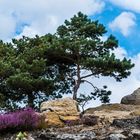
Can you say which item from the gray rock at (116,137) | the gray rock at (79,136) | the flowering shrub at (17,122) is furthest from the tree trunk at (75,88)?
the gray rock at (116,137)

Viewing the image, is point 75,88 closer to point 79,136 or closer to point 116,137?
point 79,136

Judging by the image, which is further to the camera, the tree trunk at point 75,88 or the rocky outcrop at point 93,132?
the tree trunk at point 75,88

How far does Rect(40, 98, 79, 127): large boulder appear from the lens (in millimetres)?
15116

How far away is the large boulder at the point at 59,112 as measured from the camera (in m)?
15.1

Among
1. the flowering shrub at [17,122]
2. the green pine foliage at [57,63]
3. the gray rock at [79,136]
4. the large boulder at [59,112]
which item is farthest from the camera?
the green pine foliage at [57,63]

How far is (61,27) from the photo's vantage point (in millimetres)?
24766

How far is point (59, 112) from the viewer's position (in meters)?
15.8

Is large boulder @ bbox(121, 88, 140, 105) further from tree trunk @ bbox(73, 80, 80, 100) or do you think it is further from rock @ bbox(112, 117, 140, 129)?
rock @ bbox(112, 117, 140, 129)

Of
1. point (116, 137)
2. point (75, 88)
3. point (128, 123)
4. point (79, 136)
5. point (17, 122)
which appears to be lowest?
point (116, 137)

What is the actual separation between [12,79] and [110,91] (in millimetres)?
5374

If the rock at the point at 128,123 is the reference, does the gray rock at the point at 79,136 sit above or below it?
below

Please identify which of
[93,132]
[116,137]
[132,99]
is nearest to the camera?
[116,137]

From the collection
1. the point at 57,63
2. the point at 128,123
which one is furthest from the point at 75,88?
the point at 128,123

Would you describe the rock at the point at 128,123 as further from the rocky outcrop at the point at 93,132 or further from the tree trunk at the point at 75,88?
the tree trunk at the point at 75,88
